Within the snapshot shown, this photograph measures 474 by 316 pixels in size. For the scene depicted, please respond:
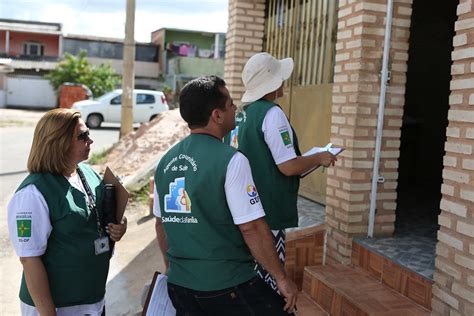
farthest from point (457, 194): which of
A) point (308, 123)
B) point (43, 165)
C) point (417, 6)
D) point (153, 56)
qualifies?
point (153, 56)

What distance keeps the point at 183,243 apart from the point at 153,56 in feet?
129

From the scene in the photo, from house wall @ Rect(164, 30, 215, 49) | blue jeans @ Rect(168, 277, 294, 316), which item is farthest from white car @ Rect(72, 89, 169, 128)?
blue jeans @ Rect(168, 277, 294, 316)

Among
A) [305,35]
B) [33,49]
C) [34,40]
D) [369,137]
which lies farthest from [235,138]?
[34,40]

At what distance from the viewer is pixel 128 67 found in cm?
1270

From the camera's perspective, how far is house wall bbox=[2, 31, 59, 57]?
127ft

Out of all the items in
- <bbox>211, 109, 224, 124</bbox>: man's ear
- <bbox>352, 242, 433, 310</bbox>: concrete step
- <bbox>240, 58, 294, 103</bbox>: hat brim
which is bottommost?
<bbox>352, 242, 433, 310</bbox>: concrete step

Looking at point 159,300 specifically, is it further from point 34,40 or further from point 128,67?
point 34,40

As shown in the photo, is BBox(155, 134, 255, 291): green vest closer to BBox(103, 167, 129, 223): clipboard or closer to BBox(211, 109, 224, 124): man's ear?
BBox(211, 109, 224, 124): man's ear

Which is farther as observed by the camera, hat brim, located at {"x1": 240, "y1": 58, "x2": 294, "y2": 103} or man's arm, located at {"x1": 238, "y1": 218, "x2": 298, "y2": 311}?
hat brim, located at {"x1": 240, "y1": 58, "x2": 294, "y2": 103}

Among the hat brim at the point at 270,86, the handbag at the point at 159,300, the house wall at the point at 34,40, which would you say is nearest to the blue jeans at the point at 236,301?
the handbag at the point at 159,300

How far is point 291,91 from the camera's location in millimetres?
5938

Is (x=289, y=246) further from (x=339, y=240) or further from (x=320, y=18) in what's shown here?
(x=320, y=18)

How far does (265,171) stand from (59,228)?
43.4 inches

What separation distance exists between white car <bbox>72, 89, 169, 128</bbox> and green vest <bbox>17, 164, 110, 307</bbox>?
19750 millimetres
